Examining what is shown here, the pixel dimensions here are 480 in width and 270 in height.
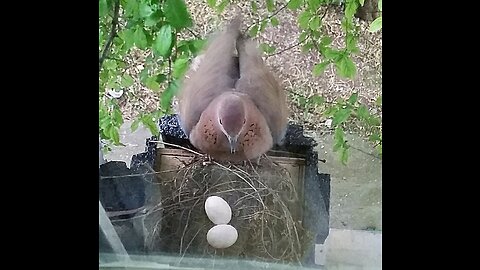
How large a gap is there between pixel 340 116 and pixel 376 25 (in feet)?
0.43

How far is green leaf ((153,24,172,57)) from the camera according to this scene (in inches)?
28.0

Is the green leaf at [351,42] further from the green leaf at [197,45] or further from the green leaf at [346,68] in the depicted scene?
the green leaf at [197,45]

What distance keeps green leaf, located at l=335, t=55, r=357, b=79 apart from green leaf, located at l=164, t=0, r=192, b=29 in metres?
0.22

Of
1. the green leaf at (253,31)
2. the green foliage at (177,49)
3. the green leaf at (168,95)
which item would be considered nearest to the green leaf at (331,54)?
the green foliage at (177,49)

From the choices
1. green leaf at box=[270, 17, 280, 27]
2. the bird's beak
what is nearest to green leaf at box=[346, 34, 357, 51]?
green leaf at box=[270, 17, 280, 27]

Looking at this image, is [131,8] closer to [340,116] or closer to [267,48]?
[267,48]

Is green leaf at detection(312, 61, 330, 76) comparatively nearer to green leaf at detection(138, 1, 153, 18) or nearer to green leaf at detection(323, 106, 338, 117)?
green leaf at detection(323, 106, 338, 117)

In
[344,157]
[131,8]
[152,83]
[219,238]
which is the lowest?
[219,238]

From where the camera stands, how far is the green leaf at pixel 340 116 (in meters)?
0.73

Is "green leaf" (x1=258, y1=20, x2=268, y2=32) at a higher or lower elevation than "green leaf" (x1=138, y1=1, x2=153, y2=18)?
lower

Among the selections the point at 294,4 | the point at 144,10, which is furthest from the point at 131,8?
the point at 294,4

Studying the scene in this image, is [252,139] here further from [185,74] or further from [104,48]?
[104,48]

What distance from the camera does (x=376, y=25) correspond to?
0.71 meters

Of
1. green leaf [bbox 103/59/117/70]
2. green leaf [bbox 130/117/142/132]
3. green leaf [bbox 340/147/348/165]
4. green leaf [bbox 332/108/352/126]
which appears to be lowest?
green leaf [bbox 340/147/348/165]
